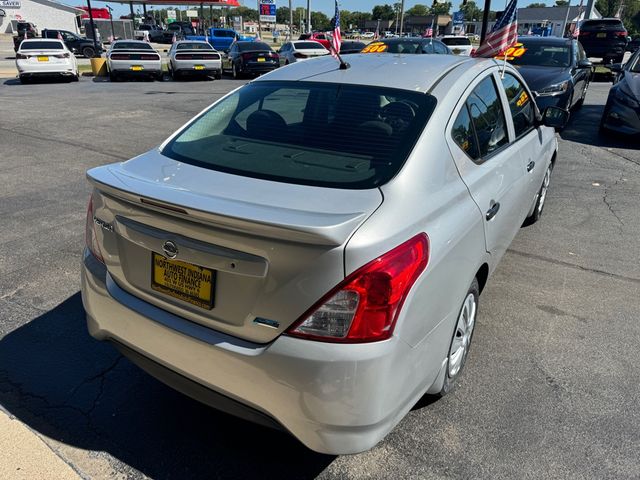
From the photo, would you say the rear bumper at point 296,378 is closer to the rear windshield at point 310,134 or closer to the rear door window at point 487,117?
the rear windshield at point 310,134

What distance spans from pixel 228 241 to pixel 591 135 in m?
10.4

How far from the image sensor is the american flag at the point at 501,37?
4.59 m

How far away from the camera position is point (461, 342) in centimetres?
282

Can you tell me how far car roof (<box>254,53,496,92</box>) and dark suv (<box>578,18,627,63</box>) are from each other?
→ 85.4ft

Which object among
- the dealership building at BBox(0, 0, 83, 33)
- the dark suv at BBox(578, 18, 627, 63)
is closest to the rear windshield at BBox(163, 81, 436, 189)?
the dark suv at BBox(578, 18, 627, 63)

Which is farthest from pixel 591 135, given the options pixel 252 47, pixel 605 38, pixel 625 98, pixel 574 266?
pixel 605 38

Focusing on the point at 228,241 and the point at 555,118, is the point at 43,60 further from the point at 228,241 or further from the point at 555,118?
the point at 228,241

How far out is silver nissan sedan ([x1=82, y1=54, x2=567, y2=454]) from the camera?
1829 millimetres

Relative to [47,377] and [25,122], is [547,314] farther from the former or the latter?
[25,122]

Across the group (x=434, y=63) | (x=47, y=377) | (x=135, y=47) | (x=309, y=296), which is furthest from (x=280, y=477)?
(x=135, y=47)

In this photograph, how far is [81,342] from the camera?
10.6 ft

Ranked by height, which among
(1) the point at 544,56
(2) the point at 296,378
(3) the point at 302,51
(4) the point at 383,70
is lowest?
(3) the point at 302,51

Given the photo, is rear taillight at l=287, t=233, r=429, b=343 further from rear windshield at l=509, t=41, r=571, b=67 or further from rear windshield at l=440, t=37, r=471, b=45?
rear windshield at l=440, t=37, r=471, b=45

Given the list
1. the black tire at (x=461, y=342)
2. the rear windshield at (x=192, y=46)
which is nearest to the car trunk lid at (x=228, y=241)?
the black tire at (x=461, y=342)
